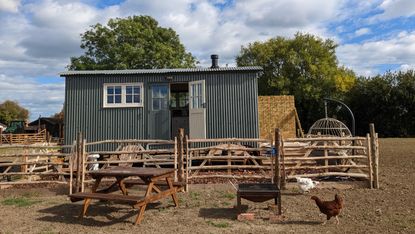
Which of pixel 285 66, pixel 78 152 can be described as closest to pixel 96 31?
pixel 285 66

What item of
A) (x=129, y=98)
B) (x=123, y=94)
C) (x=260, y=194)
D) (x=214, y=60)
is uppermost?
(x=214, y=60)

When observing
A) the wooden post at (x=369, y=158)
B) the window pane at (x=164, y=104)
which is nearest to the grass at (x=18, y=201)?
the window pane at (x=164, y=104)

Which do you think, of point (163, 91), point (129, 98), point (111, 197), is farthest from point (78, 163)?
point (163, 91)

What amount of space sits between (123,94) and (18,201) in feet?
19.1

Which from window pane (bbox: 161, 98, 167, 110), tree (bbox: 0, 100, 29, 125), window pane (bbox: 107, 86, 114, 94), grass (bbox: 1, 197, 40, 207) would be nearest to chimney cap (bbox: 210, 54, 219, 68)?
window pane (bbox: 161, 98, 167, 110)

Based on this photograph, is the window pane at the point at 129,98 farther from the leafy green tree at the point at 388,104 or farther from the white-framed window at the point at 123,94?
the leafy green tree at the point at 388,104

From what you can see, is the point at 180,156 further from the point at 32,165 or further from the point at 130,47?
the point at 130,47

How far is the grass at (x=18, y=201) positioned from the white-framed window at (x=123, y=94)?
533cm

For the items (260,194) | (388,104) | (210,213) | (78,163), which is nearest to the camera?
(260,194)

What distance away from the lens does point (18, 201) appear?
8586 millimetres

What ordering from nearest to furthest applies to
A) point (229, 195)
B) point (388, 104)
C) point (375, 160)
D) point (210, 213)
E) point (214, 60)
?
point (210, 213)
point (229, 195)
point (375, 160)
point (214, 60)
point (388, 104)

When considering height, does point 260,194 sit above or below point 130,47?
below

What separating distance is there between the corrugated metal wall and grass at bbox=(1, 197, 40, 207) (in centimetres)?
478

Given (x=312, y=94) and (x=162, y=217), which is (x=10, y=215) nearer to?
(x=162, y=217)
